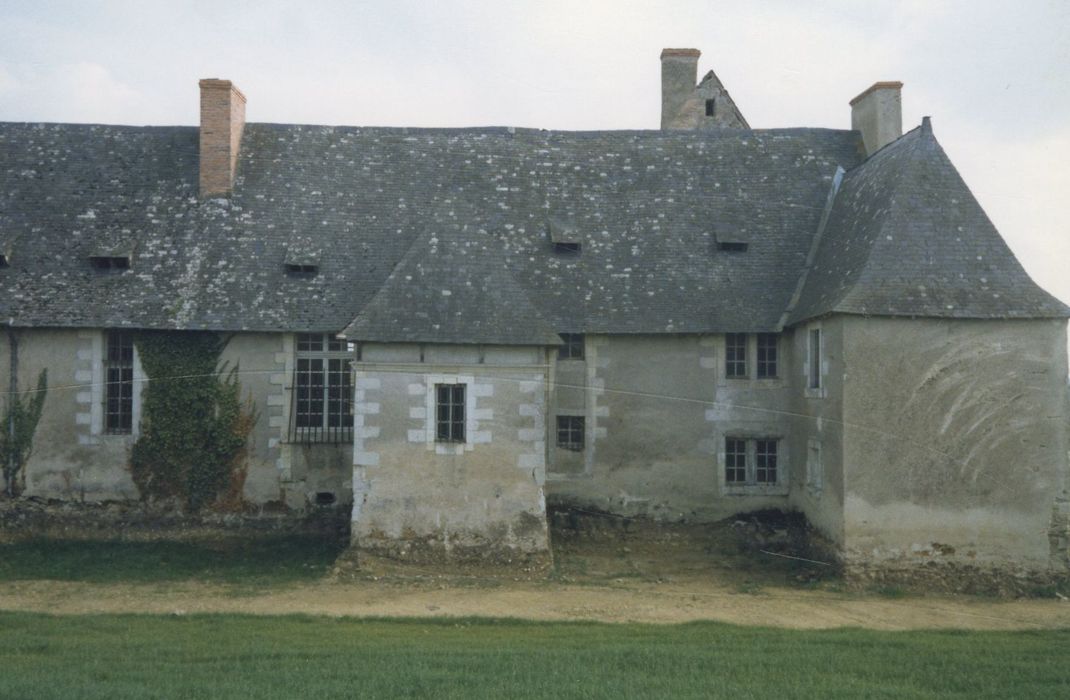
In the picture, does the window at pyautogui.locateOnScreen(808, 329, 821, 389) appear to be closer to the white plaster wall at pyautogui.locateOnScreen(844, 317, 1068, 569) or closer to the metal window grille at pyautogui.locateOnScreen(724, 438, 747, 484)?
the white plaster wall at pyautogui.locateOnScreen(844, 317, 1068, 569)

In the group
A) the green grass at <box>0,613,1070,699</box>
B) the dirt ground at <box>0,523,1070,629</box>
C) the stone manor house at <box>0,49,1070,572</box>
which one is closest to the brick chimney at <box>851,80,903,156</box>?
the stone manor house at <box>0,49,1070,572</box>

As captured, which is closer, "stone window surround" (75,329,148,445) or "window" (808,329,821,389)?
"window" (808,329,821,389)

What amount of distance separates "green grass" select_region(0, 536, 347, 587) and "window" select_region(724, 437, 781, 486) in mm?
7694

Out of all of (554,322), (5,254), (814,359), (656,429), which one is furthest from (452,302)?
(5,254)

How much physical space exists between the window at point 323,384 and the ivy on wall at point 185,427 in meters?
1.30

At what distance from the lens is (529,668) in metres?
9.96

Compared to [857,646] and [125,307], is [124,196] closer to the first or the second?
[125,307]

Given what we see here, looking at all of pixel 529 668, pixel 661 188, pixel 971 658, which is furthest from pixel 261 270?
pixel 971 658

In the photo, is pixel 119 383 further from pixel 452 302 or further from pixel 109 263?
pixel 452 302

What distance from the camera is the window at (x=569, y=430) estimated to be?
18.4 m

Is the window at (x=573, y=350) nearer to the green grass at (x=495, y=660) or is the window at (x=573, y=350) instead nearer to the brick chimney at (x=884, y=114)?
the green grass at (x=495, y=660)

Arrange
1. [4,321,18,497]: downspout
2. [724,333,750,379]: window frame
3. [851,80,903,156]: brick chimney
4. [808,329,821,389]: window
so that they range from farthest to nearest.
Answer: [851,80,903,156]: brick chimney
[724,333,750,379]: window frame
[4,321,18,497]: downspout
[808,329,821,389]: window

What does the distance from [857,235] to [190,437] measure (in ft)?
42.9

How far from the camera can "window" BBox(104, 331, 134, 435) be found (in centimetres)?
1773
